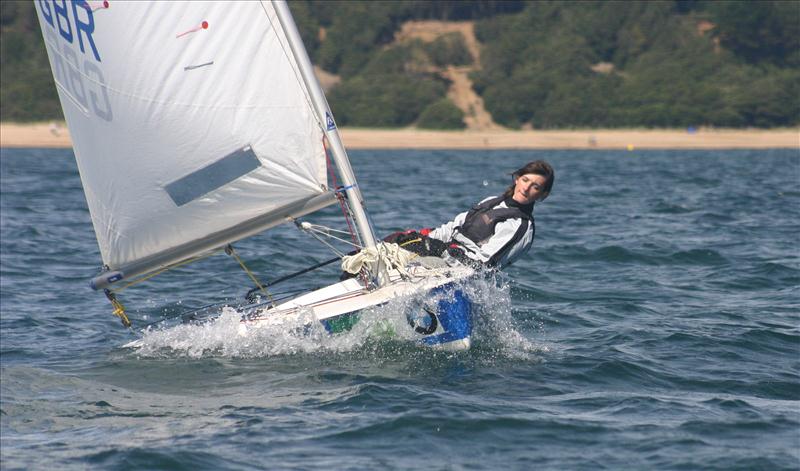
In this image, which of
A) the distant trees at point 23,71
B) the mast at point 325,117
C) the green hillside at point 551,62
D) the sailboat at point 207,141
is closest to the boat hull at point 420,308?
the sailboat at point 207,141

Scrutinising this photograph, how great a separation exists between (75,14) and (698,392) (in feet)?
15.1

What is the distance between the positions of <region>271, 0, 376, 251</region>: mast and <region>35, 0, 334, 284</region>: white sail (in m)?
0.07

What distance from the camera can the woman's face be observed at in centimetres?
758

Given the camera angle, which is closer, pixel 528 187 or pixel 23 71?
pixel 528 187

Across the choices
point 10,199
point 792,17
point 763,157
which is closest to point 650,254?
point 10,199

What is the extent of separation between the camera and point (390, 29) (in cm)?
6862

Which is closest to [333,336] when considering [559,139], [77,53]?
[77,53]

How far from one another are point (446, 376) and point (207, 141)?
2200 millimetres

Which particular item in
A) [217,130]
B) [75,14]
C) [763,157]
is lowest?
[763,157]

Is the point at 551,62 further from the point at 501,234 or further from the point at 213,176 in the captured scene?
the point at 213,176

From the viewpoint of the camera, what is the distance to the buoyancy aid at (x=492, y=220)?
7.57 meters

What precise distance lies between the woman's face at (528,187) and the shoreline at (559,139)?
137 ft

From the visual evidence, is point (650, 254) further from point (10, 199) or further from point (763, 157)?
point (763, 157)

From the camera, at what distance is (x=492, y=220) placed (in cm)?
763
